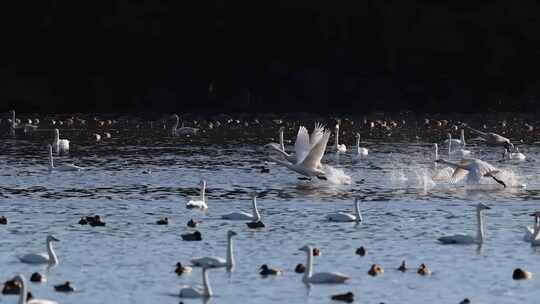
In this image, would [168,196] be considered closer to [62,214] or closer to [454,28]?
[62,214]

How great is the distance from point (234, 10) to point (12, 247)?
5274 cm

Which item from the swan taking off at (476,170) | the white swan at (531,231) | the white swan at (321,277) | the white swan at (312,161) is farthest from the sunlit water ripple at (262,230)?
the white swan at (312,161)

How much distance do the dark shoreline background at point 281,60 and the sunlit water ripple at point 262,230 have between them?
27.2m

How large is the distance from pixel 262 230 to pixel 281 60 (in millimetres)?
48144

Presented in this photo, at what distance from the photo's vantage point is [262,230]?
105 feet

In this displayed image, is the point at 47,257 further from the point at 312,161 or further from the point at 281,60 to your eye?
the point at 281,60

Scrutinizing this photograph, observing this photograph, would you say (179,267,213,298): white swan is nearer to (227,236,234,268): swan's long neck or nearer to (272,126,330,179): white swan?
(227,236,234,268): swan's long neck

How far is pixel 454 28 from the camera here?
8088 cm

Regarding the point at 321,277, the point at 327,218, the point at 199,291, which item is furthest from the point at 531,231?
the point at 199,291

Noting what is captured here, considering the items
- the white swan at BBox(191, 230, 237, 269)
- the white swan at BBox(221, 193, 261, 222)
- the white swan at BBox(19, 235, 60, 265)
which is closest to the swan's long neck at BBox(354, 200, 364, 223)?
the white swan at BBox(221, 193, 261, 222)

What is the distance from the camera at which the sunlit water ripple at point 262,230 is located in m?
25.1

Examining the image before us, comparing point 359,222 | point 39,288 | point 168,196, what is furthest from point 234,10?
point 39,288

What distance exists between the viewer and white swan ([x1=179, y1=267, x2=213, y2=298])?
24.0 metres

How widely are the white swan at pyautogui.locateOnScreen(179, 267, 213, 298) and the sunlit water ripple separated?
23cm
